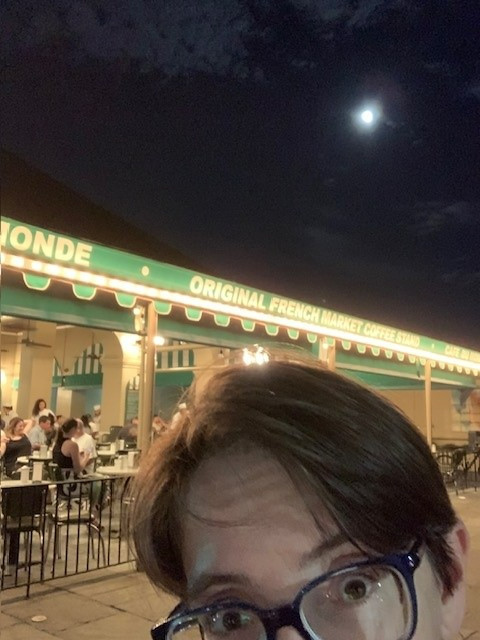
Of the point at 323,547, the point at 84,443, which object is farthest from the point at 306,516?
the point at 84,443

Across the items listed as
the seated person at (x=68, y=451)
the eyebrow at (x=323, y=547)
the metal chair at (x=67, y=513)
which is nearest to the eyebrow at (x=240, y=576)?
the eyebrow at (x=323, y=547)

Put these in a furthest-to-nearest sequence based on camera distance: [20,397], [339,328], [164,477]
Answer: [20,397], [339,328], [164,477]

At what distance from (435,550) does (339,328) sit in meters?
8.39

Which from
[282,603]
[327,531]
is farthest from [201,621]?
[327,531]

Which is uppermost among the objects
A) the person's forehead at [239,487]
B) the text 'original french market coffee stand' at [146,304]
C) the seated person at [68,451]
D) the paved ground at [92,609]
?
the text 'original french market coffee stand' at [146,304]

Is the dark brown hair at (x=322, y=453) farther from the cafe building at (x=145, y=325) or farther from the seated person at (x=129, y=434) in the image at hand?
the seated person at (x=129, y=434)

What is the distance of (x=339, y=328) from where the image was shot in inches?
373

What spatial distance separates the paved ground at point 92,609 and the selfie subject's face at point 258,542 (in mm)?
3305

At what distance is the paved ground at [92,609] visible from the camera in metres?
4.67

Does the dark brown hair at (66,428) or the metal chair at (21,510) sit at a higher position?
the dark brown hair at (66,428)

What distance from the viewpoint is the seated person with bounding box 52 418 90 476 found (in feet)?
26.8

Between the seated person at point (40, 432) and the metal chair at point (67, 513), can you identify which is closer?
the metal chair at point (67, 513)

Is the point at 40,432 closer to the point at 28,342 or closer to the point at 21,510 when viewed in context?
the point at 21,510

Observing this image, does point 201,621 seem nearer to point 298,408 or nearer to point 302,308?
point 298,408
